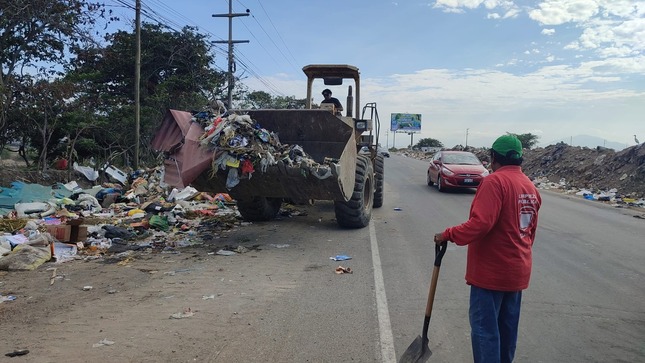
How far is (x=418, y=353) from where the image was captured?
3.50 metres

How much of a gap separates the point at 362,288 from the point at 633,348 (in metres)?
2.68

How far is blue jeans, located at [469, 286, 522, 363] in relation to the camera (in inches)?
122

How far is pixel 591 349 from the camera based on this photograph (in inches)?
159

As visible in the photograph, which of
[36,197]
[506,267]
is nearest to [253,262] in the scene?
[506,267]

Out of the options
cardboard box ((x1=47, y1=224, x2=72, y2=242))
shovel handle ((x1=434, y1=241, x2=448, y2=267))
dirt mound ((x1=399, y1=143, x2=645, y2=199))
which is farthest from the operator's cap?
dirt mound ((x1=399, y1=143, x2=645, y2=199))

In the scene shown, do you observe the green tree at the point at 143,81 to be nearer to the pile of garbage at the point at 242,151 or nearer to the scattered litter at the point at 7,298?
the pile of garbage at the point at 242,151

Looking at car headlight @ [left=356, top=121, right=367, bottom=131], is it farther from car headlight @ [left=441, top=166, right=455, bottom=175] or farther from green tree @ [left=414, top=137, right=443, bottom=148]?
green tree @ [left=414, top=137, right=443, bottom=148]

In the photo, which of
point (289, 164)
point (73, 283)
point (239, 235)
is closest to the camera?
point (73, 283)

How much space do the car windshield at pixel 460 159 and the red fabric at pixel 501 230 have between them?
14131mm

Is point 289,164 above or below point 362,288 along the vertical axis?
above

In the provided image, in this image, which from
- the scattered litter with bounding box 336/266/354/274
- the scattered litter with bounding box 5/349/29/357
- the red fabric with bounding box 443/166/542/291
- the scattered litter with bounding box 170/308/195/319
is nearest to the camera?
the red fabric with bounding box 443/166/542/291

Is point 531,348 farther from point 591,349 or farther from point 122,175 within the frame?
point 122,175

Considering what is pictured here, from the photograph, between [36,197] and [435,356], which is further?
[36,197]

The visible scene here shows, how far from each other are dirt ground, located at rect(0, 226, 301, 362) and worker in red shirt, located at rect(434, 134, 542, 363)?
6.56 feet
